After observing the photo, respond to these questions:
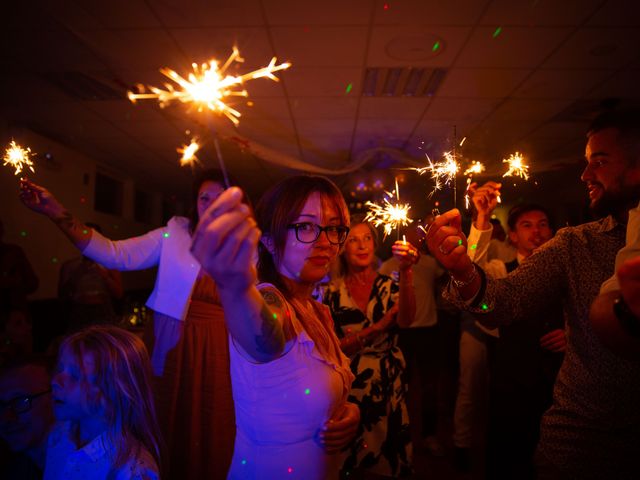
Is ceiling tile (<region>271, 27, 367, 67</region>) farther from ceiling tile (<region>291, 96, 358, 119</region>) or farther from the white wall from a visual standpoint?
the white wall

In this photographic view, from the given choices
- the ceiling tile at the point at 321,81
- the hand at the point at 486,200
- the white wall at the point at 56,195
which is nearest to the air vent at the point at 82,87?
the white wall at the point at 56,195

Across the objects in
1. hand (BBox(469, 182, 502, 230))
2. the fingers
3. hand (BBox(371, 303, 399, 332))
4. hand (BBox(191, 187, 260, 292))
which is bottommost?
hand (BBox(371, 303, 399, 332))

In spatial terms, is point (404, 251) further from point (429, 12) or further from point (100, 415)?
point (429, 12)

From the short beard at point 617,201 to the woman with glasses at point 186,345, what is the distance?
5.81 ft

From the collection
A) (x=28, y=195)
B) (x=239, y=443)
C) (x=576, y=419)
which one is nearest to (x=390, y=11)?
(x=28, y=195)

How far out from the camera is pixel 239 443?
42.1 inches

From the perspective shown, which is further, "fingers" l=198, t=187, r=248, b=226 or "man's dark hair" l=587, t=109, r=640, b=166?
"man's dark hair" l=587, t=109, r=640, b=166

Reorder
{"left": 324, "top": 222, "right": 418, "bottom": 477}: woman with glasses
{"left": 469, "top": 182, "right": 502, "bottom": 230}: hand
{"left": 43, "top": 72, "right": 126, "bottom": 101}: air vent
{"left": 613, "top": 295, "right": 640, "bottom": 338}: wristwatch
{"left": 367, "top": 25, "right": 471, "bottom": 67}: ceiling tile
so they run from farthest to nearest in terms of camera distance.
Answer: {"left": 43, "top": 72, "right": 126, "bottom": 101}: air vent, {"left": 367, "top": 25, "right": 471, "bottom": 67}: ceiling tile, {"left": 324, "top": 222, "right": 418, "bottom": 477}: woman with glasses, {"left": 469, "top": 182, "right": 502, "bottom": 230}: hand, {"left": 613, "top": 295, "right": 640, "bottom": 338}: wristwatch

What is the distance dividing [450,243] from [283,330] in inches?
25.3

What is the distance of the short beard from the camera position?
1.22 m

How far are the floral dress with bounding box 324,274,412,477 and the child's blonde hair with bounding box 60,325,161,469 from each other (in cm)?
113

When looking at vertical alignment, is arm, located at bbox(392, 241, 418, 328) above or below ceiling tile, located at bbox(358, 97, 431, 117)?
below

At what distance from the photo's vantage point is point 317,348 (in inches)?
42.3

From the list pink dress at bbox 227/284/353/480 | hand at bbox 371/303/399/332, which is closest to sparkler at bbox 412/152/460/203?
pink dress at bbox 227/284/353/480
